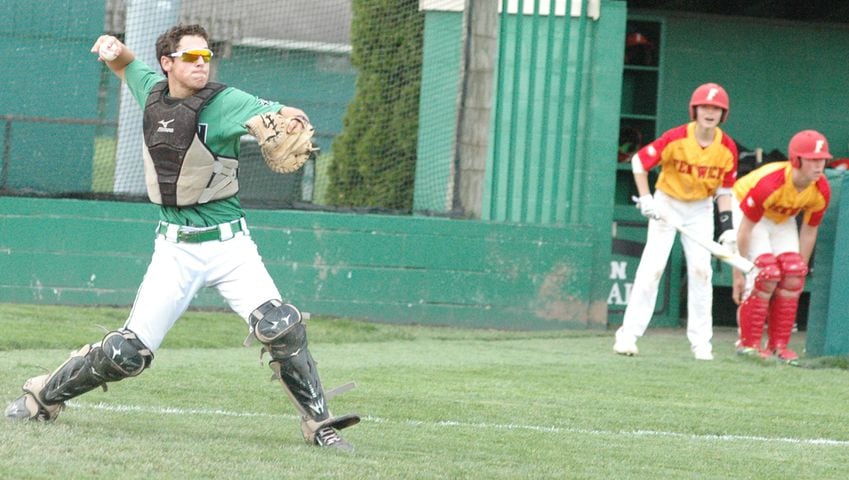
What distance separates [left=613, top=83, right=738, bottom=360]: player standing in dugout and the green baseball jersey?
4872mm

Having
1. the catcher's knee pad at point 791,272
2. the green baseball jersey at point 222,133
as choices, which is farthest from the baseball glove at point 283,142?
the catcher's knee pad at point 791,272

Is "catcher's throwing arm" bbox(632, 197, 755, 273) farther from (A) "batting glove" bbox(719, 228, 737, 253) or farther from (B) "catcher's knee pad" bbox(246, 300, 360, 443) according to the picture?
(B) "catcher's knee pad" bbox(246, 300, 360, 443)

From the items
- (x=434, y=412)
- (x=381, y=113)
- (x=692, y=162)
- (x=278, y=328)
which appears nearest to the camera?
(x=278, y=328)

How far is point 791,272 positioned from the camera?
34.0 feet

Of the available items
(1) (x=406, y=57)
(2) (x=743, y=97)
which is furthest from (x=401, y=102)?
(2) (x=743, y=97)

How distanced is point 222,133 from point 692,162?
5121mm

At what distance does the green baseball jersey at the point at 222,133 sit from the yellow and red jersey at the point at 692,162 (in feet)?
16.1

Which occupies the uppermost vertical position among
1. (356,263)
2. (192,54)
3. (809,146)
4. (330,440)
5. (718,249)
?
(809,146)

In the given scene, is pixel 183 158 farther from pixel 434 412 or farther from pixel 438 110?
pixel 438 110

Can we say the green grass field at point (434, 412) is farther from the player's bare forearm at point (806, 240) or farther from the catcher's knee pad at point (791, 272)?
the player's bare forearm at point (806, 240)

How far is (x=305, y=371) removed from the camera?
18.7ft

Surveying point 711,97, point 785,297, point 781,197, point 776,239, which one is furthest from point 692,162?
point 785,297

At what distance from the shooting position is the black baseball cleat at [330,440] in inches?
222

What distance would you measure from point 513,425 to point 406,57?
21.5 feet
